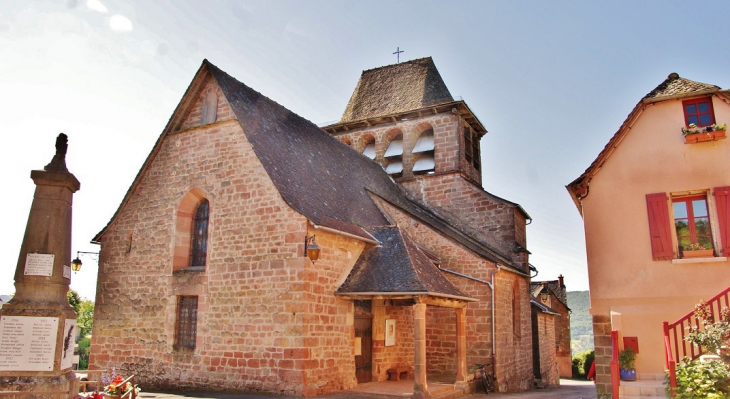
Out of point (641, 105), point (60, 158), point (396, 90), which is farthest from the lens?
point (396, 90)

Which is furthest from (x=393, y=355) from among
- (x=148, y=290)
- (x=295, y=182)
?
(x=148, y=290)

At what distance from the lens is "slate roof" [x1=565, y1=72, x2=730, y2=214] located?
429 inches

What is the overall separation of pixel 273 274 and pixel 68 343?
14.2ft

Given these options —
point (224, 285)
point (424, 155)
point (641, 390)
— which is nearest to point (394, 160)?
point (424, 155)

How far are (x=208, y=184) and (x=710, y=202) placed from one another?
10.6 meters

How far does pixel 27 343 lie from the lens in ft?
25.8

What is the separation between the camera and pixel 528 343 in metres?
19.4

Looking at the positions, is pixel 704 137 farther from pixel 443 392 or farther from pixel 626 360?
pixel 443 392

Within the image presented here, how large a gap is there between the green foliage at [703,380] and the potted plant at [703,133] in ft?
14.9

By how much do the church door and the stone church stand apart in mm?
47

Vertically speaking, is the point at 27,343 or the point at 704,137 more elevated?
the point at 704,137

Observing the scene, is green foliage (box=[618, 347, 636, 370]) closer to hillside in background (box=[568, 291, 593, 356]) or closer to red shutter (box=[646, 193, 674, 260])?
Answer: red shutter (box=[646, 193, 674, 260])

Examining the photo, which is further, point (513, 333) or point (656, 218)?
point (513, 333)

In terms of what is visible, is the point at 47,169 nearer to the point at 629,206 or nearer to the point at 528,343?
the point at 629,206
